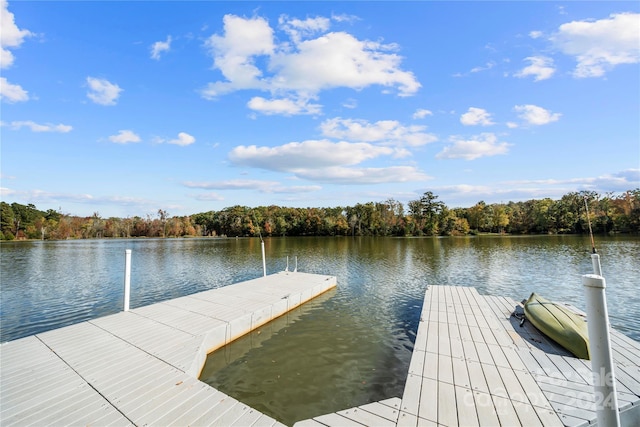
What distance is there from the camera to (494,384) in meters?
3.47

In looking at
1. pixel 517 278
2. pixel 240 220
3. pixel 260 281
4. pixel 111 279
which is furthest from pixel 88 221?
pixel 517 278

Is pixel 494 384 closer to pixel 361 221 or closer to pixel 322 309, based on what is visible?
pixel 322 309

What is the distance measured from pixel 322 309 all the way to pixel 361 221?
51020mm

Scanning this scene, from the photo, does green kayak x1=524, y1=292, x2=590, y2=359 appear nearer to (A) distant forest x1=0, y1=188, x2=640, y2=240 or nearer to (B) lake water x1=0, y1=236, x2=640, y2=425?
(B) lake water x1=0, y1=236, x2=640, y2=425

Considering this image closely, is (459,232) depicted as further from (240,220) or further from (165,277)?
(165,277)

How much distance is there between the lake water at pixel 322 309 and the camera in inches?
173

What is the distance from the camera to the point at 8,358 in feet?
14.0

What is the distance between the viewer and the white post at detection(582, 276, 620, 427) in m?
1.41

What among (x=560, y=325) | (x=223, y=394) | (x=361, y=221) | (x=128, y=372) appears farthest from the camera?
(x=361, y=221)

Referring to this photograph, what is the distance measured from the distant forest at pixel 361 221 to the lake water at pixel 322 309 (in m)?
34.0

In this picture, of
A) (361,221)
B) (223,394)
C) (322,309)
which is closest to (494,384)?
(223,394)

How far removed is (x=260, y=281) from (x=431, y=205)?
174 ft

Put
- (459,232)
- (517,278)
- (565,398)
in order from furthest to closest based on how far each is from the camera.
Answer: (459,232), (517,278), (565,398)

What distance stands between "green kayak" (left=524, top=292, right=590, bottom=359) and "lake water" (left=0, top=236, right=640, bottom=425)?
240 cm
